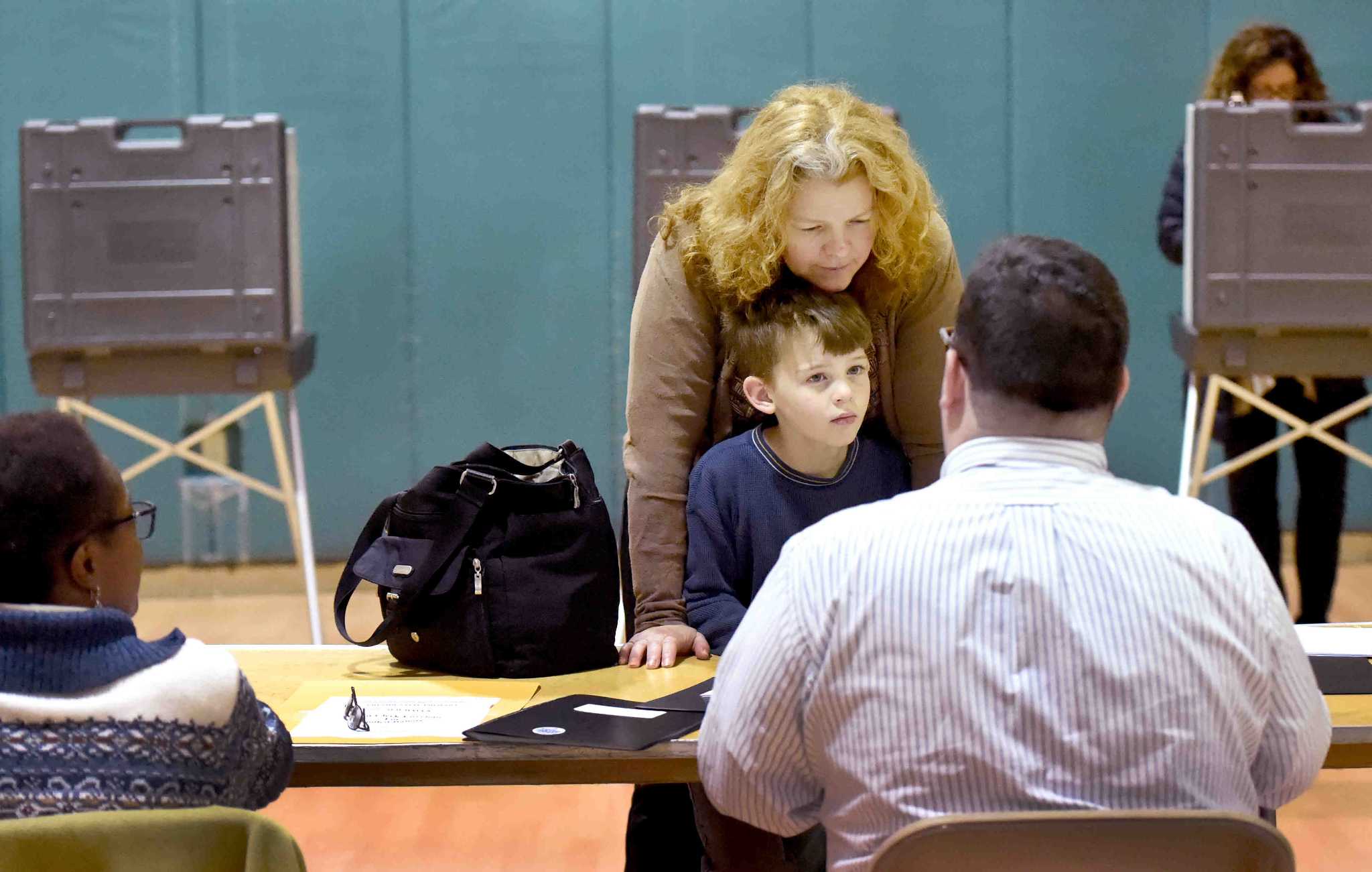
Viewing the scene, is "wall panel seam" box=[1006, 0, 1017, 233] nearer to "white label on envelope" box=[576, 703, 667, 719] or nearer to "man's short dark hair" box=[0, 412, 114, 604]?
"white label on envelope" box=[576, 703, 667, 719]

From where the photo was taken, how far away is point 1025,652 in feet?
3.78

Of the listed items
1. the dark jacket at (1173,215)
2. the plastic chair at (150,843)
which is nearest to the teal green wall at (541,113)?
the dark jacket at (1173,215)

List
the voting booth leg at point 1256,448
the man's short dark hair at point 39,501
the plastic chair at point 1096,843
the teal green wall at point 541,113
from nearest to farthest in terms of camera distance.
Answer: the plastic chair at point 1096,843
the man's short dark hair at point 39,501
the voting booth leg at point 1256,448
the teal green wall at point 541,113

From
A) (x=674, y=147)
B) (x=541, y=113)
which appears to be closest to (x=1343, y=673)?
(x=674, y=147)

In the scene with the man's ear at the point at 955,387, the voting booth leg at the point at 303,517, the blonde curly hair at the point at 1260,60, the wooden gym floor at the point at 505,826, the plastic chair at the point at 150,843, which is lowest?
the wooden gym floor at the point at 505,826

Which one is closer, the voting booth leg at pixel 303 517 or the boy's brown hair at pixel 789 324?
the boy's brown hair at pixel 789 324

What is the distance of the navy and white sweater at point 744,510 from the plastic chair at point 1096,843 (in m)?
0.93

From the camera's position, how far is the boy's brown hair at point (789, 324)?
200 cm

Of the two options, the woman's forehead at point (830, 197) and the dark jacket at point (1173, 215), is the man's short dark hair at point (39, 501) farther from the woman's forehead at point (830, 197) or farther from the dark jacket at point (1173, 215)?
the dark jacket at point (1173, 215)

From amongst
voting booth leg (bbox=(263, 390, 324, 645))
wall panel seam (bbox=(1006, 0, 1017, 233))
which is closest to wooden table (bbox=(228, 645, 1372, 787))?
voting booth leg (bbox=(263, 390, 324, 645))

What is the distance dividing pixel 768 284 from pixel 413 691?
2.30 ft

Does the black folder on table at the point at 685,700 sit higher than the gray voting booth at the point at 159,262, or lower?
lower

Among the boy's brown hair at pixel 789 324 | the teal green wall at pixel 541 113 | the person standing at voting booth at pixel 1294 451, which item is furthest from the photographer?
the teal green wall at pixel 541 113

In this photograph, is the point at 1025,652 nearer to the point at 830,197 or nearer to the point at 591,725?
the point at 591,725
